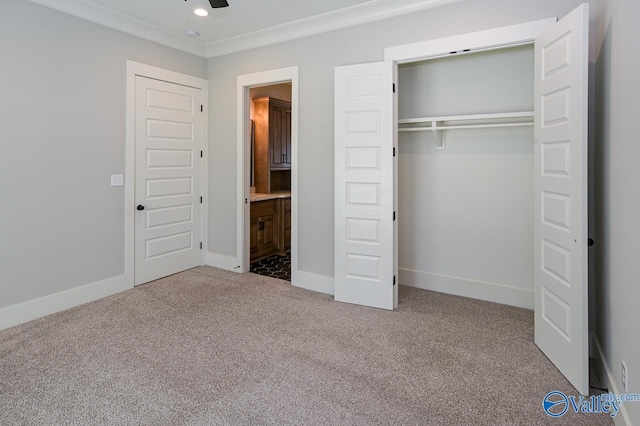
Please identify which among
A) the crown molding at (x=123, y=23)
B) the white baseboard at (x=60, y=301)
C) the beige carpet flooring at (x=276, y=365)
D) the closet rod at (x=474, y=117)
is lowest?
the beige carpet flooring at (x=276, y=365)

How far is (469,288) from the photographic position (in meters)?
3.85

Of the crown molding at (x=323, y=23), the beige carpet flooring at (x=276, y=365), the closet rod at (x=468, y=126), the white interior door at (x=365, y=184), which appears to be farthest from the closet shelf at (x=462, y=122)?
the beige carpet flooring at (x=276, y=365)

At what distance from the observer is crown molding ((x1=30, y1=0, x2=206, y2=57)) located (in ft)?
11.2

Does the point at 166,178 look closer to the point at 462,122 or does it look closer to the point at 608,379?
the point at 462,122

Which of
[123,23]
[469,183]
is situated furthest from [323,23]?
[469,183]

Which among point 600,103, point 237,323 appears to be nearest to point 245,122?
point 237,323

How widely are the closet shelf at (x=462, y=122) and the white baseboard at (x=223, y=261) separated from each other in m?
2.71

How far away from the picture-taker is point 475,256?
3.82 metres

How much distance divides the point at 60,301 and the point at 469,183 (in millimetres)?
4293

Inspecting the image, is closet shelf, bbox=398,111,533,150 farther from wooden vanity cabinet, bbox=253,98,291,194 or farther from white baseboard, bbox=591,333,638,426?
wooden vanity cabinet, bbox=253,98,291,194

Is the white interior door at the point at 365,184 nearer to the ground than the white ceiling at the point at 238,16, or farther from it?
nearer to the ground

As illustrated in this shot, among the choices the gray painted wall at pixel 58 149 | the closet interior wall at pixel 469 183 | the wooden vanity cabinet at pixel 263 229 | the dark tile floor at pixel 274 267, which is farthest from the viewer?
the wooden vanity cabinet at pixel 263 229

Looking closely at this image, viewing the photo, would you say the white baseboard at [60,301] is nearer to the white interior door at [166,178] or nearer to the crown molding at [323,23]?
the white interior door at [166,178]

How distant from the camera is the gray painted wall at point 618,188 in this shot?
176 centimetres
